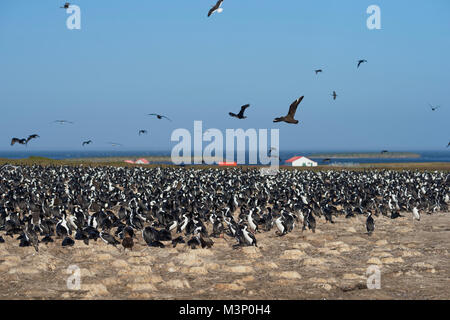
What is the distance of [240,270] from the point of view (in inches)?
660

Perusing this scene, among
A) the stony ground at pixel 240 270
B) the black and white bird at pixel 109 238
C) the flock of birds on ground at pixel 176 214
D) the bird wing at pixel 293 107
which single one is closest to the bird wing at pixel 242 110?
the bird wing at pixel 293 107

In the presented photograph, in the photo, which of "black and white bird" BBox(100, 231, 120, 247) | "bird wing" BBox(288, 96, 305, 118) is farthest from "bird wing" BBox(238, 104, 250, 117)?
"black and white bird" BBox(100, 231, 120, 247)

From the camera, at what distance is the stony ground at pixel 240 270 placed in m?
14.1

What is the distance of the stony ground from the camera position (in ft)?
46.2

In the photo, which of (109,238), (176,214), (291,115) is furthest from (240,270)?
(176,214)

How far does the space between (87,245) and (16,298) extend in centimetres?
685

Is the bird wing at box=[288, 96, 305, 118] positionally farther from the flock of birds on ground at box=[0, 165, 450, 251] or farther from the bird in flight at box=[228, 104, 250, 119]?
the flock of birds on ground at box=[0, 165, 450, 251]

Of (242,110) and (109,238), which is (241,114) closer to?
(242,110)

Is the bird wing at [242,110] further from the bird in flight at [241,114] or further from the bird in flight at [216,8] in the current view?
the bird in flight at [216,8]

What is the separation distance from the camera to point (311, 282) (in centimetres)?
1538

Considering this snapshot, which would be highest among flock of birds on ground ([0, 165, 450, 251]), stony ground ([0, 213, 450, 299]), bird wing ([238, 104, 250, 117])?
bird wing ([238, 104, 250, 117])
